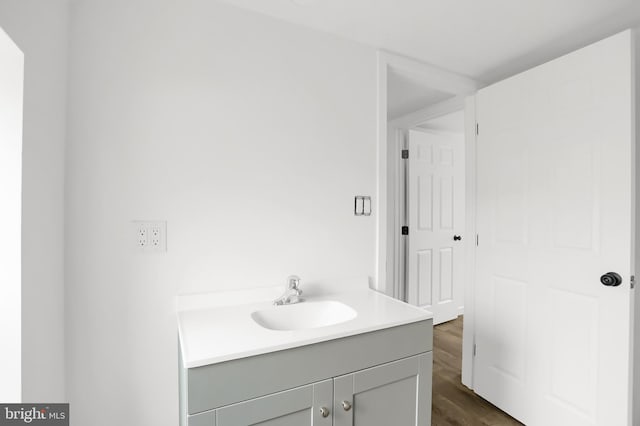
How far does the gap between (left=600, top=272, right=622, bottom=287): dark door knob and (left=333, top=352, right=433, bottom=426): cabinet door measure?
34.8 inches

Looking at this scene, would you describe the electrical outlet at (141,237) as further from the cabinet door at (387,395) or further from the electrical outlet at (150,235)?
the cabinet door at (387,395)

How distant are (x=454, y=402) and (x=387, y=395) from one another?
1107mm

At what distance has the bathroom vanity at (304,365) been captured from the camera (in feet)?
2.96

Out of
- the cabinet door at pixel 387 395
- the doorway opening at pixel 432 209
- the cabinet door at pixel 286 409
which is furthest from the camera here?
the doorway opening at pixel 432 209

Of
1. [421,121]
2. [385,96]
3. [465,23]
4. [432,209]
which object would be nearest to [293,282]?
[385,96]

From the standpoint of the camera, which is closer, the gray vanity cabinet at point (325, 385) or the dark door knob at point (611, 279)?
the gray vanity cabinet at point (325, 385)

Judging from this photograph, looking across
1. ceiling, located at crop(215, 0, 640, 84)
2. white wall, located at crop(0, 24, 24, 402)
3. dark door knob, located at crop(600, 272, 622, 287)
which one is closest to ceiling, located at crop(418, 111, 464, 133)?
ceiling, located at crop(215, 0, 640, 84)

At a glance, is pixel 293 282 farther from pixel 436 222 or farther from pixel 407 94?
pixel 436 222

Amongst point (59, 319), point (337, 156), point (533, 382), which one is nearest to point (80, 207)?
point (59, 319)

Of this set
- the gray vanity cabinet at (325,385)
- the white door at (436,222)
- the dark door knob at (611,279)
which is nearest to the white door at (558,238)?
the dark door knob at (611,279)

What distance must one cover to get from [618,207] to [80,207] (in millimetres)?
2266

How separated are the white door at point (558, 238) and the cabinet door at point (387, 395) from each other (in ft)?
2.79

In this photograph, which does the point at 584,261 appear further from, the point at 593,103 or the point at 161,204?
the point at 161,204

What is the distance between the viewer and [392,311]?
1327mm
